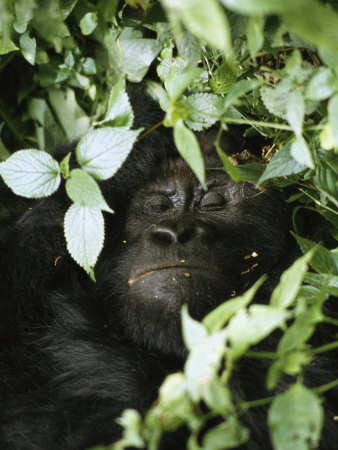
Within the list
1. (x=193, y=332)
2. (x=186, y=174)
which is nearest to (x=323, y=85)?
(x=193, y=332)

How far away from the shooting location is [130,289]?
54.2 inches

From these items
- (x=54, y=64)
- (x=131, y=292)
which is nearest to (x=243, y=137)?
(x=131, y=292)

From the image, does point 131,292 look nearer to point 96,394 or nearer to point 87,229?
point 96,394

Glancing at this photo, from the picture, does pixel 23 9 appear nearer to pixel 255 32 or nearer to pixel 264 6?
pixel 255 32

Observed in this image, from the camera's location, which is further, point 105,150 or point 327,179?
point 327,179

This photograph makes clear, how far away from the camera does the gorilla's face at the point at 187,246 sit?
129 centimetres

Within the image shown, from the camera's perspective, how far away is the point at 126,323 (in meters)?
1.41

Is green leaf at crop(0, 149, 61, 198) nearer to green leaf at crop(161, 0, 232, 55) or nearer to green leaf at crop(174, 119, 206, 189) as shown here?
green leaf at crop(174, 119, 206, 189)

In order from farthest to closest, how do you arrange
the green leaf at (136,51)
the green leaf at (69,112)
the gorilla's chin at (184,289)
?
the green leaf at (69,112)
the green leaf at (136,51)
the gorilla's chin at (184,289)

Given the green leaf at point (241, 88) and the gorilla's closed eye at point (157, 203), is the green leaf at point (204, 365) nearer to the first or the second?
the green leaf at point (241, 88)

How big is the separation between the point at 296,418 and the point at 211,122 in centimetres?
76

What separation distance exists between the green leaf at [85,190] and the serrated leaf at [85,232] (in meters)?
0.02

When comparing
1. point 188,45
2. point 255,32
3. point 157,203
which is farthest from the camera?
point 157,203

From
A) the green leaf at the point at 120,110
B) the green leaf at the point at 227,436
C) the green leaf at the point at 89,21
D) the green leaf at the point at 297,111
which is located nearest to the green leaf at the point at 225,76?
the green leaf at the point at 120,110
